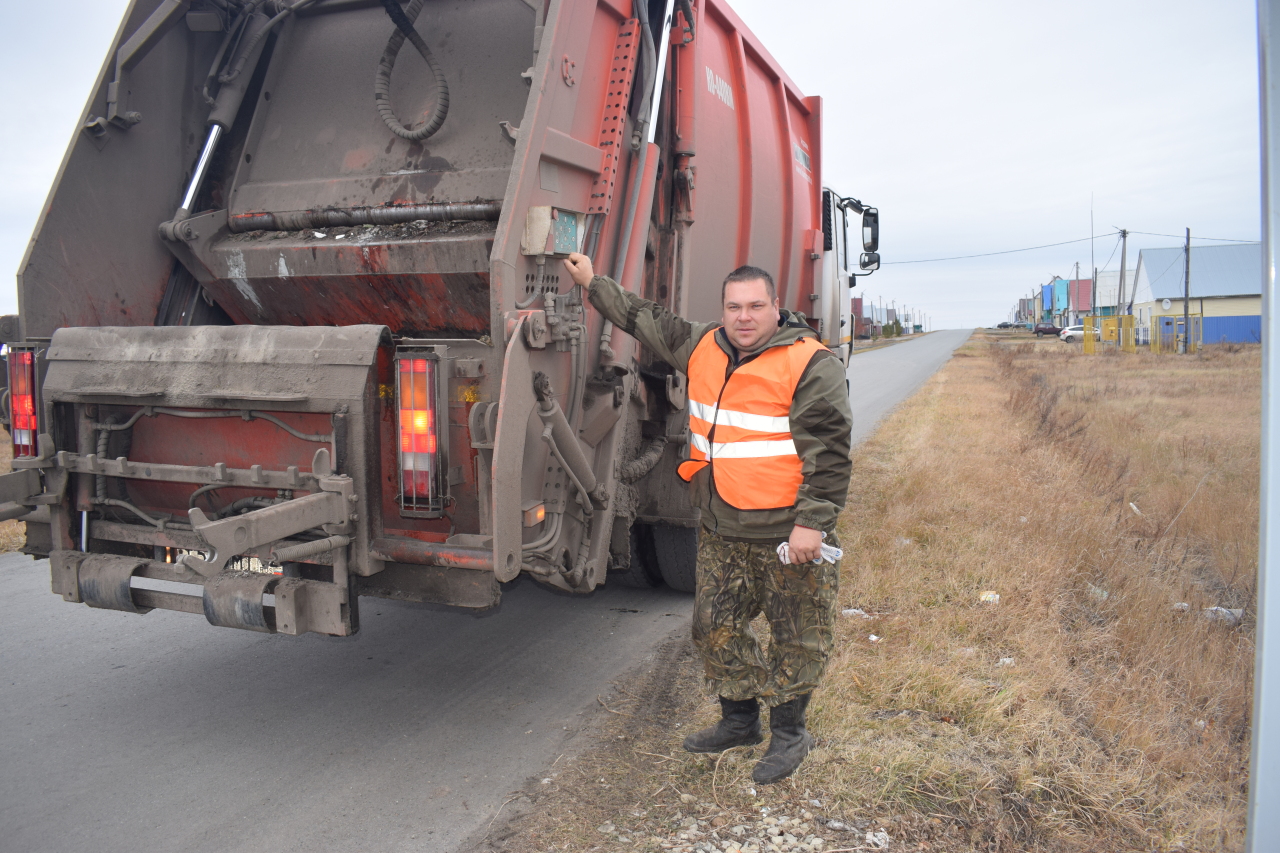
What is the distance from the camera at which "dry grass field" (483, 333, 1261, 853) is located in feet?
8.68

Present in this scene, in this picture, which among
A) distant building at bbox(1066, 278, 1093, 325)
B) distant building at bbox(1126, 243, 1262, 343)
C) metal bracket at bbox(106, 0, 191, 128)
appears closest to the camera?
metal bracket at bbox(106, 0, 191, 128)

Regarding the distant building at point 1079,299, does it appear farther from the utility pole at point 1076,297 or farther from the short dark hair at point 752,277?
the short dark hair at point 752,277

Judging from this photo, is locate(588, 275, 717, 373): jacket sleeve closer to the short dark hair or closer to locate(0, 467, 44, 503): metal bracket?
the short dark hair

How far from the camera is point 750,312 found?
2957mm

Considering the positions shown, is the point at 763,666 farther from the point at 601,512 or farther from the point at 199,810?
the point at 199,810

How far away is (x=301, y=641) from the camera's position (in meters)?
4.29

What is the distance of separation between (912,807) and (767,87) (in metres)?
4.55

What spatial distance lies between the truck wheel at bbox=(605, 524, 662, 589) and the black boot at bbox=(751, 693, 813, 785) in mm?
1878

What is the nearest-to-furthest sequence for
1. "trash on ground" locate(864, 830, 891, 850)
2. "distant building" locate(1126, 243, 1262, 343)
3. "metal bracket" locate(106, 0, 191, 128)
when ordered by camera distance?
"trash on ground" locate(864, 830, 891, 850) → "metal bracket" locate(106, 0, 191, 128) → "distant building" locate(1126, 243, 1262, 343)

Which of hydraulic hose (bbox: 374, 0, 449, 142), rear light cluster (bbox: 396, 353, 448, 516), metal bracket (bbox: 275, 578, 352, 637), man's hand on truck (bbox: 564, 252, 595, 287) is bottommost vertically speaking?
metal bracket (bbox: 275, 578, 352, 637)

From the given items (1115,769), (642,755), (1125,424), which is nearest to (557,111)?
(642,755)

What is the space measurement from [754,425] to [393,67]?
2477mm

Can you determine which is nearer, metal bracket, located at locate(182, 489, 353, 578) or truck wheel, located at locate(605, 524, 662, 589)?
metal bracket, located at locate(182, 489, 353, 578)

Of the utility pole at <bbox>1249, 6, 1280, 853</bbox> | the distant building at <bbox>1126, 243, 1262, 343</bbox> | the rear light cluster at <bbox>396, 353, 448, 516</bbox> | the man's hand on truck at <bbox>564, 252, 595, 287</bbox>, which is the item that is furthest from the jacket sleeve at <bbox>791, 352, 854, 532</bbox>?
the distant building at <bbox>1126, 243, 1262, 343</bbox>
